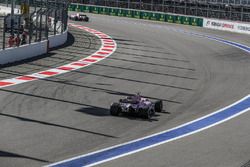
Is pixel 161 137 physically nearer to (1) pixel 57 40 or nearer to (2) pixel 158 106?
(2) pixel 158 106

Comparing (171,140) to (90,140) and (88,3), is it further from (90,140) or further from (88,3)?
(88,3)

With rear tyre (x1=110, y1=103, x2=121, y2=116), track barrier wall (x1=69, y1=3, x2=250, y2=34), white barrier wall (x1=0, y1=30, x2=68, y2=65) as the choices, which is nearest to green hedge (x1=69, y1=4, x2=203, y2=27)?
track barrier wall (x1=69, y1=3, x2=250, y2=34)

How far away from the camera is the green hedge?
5781 cm

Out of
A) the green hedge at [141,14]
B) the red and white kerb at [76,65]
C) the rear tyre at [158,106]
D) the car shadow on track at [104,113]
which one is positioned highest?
the green hedge at [141,14]

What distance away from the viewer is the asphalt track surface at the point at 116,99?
Result: 40.1 feet

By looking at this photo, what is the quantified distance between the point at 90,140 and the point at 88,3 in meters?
59.7

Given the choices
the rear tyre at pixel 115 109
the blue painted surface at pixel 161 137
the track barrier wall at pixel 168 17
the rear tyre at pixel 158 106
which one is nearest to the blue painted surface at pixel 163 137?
the blue painted surface at pixel 161 137

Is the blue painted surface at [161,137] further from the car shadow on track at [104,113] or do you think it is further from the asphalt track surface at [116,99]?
the car shadow on track at [104,113]

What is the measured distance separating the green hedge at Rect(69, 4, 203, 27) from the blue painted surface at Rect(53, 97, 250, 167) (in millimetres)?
39063

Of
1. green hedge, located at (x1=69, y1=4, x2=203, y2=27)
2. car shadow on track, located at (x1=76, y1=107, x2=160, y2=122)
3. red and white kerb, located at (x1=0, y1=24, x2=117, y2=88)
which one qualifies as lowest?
car shadow on track, located at (x1=76, y1=107, x2=160, y2=122)

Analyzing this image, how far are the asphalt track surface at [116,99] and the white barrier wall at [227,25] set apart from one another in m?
18.0

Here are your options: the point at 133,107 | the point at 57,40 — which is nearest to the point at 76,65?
the point at 57,40

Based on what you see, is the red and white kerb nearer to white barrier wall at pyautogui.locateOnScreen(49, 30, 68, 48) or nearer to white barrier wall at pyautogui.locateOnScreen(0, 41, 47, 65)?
white barrier wall at pyautogui.locateOnScreen(0, 41, 47, 65)

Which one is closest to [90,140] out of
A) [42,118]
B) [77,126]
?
[77,126]
